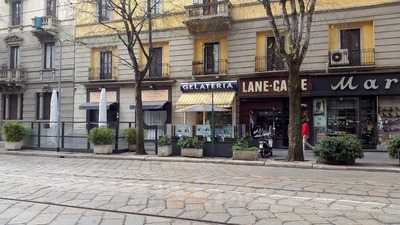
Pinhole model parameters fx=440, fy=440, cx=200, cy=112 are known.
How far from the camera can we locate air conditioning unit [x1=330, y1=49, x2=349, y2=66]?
2191cm

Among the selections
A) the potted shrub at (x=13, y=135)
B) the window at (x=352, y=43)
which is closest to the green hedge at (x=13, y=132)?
the potted shrub at (x=13, y=135)

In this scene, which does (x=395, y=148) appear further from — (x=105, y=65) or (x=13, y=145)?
(x=105, y=65)

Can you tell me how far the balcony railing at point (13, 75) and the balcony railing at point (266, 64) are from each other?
17011 millimetres

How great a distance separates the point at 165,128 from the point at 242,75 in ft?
21.5

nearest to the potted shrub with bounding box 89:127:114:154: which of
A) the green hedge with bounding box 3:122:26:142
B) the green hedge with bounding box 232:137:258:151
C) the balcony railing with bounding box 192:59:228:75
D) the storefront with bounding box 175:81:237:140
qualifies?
the green hedge with bounding box 3:122:26:142

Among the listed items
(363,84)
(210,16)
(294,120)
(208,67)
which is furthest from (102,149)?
(363,84)

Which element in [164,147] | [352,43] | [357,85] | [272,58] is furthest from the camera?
[272,58]

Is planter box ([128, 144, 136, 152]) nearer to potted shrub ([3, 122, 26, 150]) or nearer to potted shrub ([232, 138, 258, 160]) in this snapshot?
potted shrub ([3, 122, 26, 150])

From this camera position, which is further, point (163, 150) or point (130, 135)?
point (130, 135)

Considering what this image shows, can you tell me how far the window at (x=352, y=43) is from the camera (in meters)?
21.9

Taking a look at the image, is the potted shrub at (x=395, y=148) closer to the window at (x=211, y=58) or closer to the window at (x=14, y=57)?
the window at (x=211, y=58)

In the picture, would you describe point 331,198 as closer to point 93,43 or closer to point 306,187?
point 306,187

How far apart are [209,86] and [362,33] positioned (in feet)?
27.9

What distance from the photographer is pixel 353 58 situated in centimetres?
2197
